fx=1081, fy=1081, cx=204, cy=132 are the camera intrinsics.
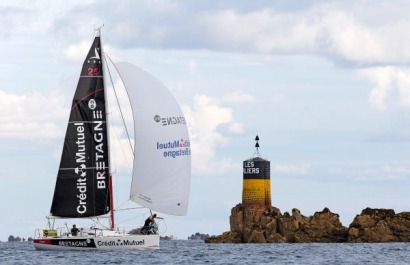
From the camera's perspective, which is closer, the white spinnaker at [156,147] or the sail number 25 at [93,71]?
the white spinnaker at [156,147]

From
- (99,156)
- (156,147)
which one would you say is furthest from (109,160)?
(156,147)

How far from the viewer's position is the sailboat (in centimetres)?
5322

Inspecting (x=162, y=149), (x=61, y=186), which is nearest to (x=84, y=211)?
(x=61, y=186)

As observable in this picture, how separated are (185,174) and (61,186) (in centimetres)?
634

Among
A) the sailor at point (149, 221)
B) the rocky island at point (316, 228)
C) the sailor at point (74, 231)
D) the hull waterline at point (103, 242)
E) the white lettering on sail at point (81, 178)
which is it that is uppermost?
the rocky island at point (316, 228)

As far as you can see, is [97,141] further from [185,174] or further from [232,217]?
[232,217]

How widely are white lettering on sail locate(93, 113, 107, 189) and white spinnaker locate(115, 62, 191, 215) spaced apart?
197 centimetres

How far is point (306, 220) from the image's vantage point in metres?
95.4

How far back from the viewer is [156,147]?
5334cm

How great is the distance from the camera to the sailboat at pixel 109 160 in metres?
53.2

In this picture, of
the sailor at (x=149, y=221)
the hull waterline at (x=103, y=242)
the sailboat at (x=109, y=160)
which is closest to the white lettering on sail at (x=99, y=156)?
the sailboat at (x=109, y=160)

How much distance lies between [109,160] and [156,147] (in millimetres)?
2736

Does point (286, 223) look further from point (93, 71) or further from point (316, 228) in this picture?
point (93, 71)

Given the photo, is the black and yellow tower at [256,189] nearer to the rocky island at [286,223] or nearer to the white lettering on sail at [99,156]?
the rocky island at [286,223]
